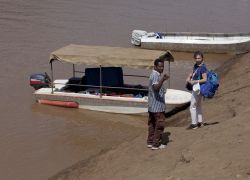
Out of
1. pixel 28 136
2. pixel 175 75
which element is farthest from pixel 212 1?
pixel 28 136

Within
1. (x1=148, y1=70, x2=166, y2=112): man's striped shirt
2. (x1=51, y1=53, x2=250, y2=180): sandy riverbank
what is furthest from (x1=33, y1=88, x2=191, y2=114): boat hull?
(x1=148, y1=70, x2=166, y2=112): man's striped shirt

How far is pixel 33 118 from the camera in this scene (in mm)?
15102

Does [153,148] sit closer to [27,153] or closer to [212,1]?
[27,153]

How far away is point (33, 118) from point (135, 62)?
11.5 feet

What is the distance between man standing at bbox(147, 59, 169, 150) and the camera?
8.97 m

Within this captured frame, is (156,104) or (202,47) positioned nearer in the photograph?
(156,104)

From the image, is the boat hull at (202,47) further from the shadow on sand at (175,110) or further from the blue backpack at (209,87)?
the blue backpack at (209,87)

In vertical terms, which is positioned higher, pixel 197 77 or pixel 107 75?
pixel 197 77

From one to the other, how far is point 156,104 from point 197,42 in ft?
51.5

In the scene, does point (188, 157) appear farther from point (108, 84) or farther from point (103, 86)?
point (108, 84)

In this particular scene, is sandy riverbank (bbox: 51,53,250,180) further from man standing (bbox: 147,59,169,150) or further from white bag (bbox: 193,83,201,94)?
white bag (bbox: 193,83,201,94)

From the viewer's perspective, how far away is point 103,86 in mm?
15586

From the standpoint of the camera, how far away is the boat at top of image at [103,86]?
1490 centimetres

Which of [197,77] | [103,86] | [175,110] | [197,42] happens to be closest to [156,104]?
[197,77]
